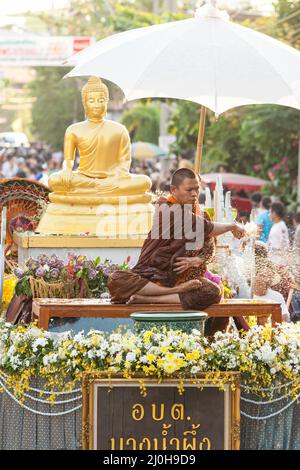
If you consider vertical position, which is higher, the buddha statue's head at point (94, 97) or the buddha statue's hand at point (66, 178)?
the buddha statue's head at point (94, 97)

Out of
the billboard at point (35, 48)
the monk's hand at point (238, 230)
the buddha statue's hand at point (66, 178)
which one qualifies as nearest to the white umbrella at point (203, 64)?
the monk's hand at point (238, 230)

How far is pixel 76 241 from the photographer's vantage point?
12.2 m

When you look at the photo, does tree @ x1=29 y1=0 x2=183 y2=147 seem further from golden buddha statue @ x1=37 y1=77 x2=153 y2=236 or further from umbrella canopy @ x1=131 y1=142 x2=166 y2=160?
golden buddha statue @ x1=37 y1=77 x2=153 y2=236

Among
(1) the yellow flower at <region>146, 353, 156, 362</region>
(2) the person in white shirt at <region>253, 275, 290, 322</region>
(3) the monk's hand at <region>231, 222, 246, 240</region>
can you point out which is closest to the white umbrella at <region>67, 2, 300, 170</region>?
(3) the monk's hand at <region>231, 222, 246, 240</region>

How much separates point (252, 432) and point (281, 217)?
8.20m

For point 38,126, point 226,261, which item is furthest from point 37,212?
point 38,126

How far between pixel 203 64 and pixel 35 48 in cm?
2842

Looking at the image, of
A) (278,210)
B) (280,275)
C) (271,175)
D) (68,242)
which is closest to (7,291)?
(68,242)

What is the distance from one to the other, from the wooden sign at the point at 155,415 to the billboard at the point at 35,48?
2960cm

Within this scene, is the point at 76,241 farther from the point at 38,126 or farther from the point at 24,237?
the point at 38,126

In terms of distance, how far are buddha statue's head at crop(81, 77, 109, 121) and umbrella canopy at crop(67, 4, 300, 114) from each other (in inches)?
112

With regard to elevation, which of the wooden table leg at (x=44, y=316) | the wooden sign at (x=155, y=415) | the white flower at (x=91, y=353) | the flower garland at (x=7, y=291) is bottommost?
the wooden sign at (x=155, y=415)

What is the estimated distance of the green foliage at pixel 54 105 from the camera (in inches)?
2157

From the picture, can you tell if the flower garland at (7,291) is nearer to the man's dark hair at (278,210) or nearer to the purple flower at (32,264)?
the purple flower at (32,264)
